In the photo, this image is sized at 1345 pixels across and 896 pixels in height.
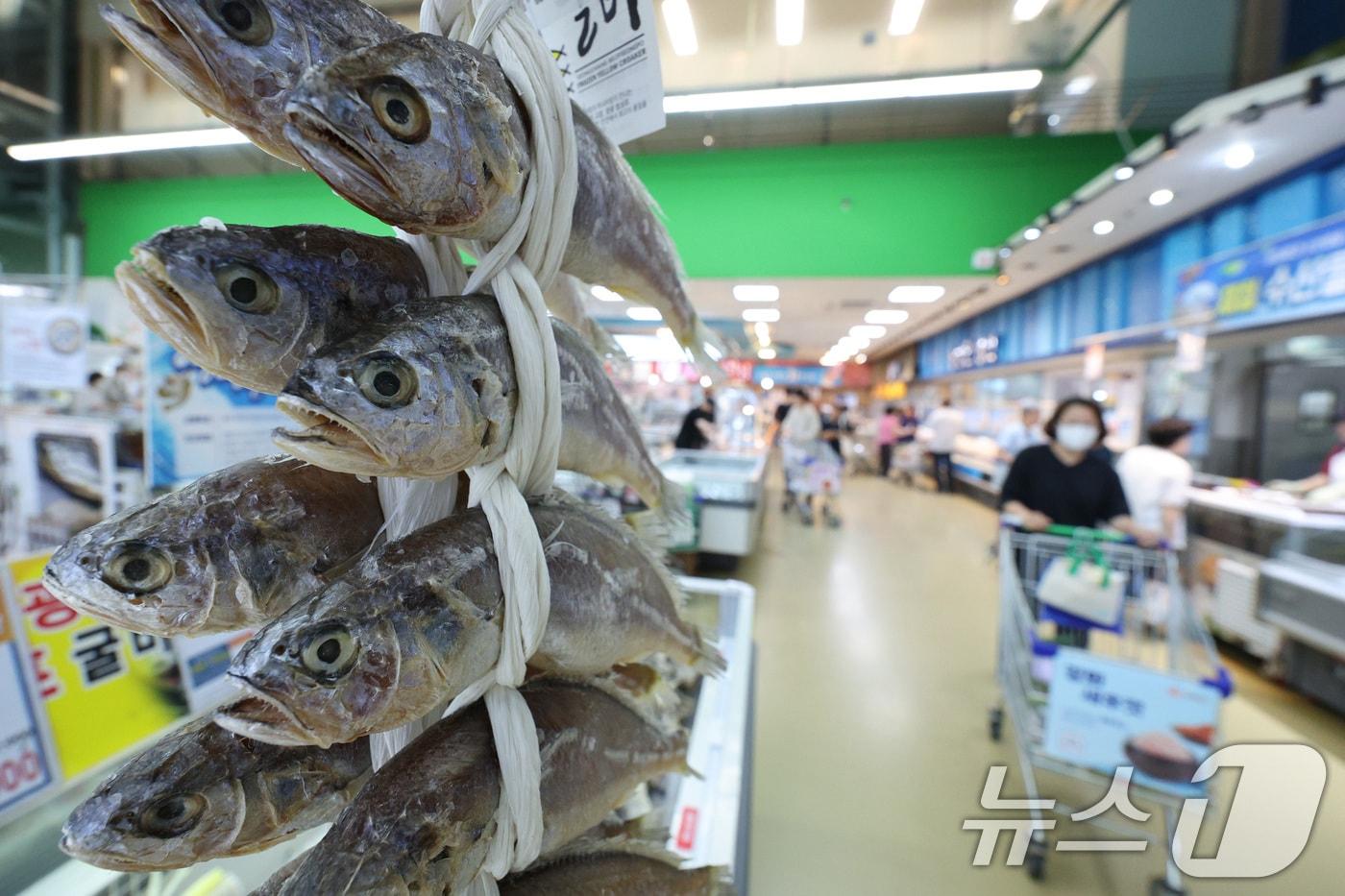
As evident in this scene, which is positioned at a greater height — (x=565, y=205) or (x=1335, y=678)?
(x=565, y=205)

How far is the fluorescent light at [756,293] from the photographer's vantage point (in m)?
7.55

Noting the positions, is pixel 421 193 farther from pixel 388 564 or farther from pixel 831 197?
pixel 831 197

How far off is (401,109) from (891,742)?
314cm

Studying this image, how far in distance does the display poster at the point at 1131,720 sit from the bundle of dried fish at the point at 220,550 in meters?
2.27

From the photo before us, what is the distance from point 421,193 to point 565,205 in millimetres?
154

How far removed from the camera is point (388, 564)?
16.3 inches

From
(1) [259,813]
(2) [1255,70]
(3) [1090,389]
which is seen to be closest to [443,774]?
(1) [259,813]

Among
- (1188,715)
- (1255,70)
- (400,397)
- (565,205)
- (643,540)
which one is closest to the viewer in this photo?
(400,397)

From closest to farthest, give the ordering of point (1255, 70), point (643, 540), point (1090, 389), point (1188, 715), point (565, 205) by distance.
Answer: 1. point (565, 205)
2. point (643, 540)
3. point (1188, 715)
4. point (1255, 70)
5. point (1090, 389)

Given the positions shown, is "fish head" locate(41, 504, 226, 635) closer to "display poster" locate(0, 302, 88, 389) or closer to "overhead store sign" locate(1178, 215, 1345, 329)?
"display poster" locate(0, 302, 88, 389)

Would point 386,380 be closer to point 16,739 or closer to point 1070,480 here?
point 16,739

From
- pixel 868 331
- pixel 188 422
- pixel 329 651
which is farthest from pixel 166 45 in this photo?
pixel 868 331

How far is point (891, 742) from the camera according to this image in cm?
283

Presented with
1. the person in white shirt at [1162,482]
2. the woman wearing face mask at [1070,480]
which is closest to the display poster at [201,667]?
the woman wearing face mask at [1070,480]
